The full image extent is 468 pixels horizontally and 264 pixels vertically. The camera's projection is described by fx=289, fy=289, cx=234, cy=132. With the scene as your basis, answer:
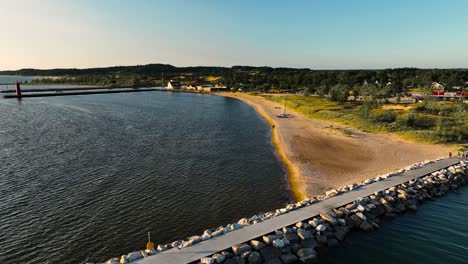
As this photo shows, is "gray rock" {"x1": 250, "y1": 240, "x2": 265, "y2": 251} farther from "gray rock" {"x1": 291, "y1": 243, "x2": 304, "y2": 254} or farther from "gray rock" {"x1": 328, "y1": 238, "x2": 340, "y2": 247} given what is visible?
"gray rock" {"x1": 328, "y1": 238, "x2": 340, "y2": 247}

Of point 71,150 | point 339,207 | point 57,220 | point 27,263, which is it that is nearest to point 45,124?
point 71,150

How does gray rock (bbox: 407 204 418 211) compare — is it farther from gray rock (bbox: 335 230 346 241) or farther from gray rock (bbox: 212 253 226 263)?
gray rock (bbox: 212 253 226 263)

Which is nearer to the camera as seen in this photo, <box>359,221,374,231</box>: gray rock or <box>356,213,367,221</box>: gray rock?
<box>359,221,374,231</box>: gray rock

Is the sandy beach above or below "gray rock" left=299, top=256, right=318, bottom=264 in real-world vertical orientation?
above

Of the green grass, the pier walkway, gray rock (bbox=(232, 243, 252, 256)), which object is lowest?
gray rock (bbox=(232, 243, 252, 256))

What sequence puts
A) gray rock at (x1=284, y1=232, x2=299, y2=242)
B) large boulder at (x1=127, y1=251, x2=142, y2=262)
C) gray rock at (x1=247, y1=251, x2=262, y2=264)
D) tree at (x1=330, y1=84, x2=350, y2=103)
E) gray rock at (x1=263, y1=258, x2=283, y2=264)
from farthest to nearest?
tree at (x1=330, y1=84, x2=350, y2=103) < gray rock at (x1=284, y1=232, x2=299, y2=242) < gray rock at (x1=263, y1=258, x2=283, y2=264) < gray rock at (x1=247, y1=251, x2=262, y2=264) < large boulder at (x1=127, y1=251, x2=142, y2=262)

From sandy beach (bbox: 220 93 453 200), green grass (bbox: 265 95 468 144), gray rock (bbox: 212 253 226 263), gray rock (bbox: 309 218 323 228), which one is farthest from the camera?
green grass (bbox: 265 95 468 144)

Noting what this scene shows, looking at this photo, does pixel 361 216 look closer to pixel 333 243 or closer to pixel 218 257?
pixel 333 243

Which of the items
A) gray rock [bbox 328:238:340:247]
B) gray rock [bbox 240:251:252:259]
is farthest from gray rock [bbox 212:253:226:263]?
gray rock [bbox 328:238:340:247]

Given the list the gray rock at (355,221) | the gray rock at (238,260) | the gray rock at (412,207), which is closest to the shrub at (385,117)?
the gray rock at (412,207)
